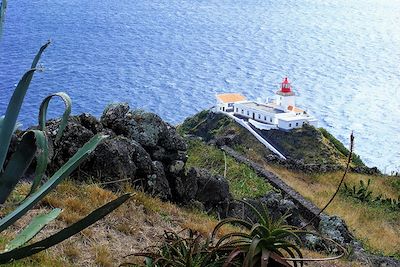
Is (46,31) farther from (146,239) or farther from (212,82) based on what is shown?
(146,239)

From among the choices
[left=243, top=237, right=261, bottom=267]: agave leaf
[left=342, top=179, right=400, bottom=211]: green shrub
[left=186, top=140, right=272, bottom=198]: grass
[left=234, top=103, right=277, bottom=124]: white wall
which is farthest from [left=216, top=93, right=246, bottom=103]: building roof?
[left=243, top=237, right=261, bottom=267]: agave leaf

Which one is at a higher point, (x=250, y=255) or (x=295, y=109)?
(x=250, y=255)

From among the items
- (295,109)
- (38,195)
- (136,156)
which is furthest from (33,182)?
(295,109)

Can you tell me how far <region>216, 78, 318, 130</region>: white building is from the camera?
45.7 meters

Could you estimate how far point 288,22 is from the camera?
324 ft

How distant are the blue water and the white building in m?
5.85

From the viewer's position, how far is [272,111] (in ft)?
160

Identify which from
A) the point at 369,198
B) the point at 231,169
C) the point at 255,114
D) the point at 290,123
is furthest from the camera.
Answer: the point at 255,114

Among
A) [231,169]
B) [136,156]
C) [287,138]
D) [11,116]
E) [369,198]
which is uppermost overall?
[11,116]

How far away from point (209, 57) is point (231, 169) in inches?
2371

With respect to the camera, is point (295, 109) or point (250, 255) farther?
point (295, 109)

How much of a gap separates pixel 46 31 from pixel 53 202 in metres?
75.6

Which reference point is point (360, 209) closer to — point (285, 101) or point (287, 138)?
point (287, 138)

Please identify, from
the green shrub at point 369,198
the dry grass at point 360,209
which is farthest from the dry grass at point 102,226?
the green shrub at point 369,198
